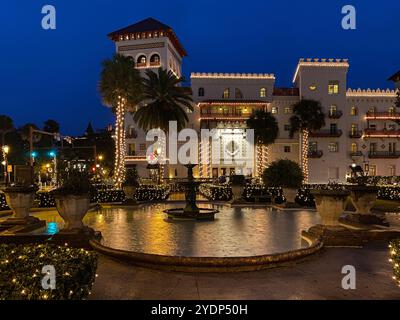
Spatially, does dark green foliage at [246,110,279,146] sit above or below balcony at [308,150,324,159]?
above

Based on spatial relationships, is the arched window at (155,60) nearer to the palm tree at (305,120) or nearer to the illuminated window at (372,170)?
the palm tree at (305,120)

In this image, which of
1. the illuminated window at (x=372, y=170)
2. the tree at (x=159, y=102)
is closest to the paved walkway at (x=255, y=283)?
the tree at (x=159, y=102)

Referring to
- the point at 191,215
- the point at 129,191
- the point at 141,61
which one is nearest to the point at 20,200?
the point at 191,215

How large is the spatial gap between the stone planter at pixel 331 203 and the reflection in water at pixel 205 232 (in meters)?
1.08

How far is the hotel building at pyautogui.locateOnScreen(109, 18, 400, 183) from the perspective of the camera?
189 feet

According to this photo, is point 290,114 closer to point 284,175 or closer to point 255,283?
point 284,175

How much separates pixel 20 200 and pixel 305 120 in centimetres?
4519

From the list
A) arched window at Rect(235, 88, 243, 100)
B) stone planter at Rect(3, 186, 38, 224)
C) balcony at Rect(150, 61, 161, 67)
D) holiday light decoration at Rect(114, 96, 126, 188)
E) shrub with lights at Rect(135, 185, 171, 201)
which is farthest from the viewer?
balcony at Rect(150, 61, 161, 67)

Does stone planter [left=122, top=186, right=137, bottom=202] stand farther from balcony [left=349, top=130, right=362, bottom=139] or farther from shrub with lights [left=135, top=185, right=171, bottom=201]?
balcony [left=349, top=130, right=362, bottom=139]

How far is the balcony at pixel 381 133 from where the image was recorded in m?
58.2

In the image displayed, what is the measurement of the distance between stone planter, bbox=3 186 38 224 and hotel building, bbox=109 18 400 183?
145ft

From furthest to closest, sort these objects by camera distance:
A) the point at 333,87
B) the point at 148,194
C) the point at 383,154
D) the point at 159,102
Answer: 1. the point at 383,154
2. the point at 333,87
3. the point at 159,102
4. the point at 148,194

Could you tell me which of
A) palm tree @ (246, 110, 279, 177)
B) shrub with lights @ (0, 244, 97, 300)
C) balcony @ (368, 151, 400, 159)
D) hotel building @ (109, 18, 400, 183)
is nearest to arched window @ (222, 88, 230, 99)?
hotel building @ (109, 18, 400, 183)

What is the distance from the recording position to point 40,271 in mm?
5012
